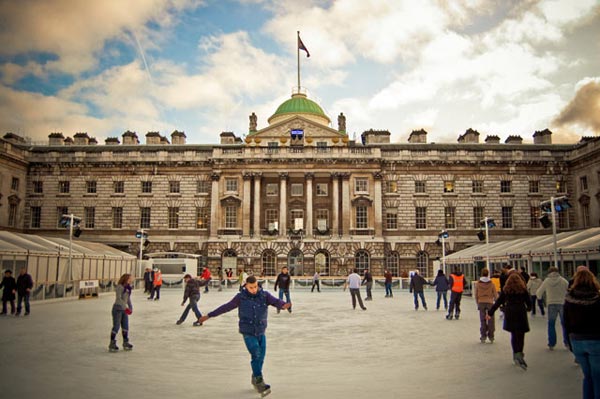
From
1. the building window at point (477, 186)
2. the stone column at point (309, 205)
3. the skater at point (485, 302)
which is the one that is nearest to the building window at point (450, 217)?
the building window at point (477, 186)

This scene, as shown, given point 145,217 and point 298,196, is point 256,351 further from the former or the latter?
point 145,217

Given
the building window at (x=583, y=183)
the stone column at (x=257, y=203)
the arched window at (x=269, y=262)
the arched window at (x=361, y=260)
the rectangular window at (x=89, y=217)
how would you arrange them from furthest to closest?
the rectangular window at (x=89, y=217), the stone column at (x=257, y=203), the arched window at (x=269, y=262), the arched window at (x=361, y=260), the building window at (x=583, y=183)

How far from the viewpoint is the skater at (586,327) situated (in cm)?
597

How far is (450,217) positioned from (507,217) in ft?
18.6

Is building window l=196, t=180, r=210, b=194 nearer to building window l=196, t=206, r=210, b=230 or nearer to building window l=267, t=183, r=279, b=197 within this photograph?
building window l=196, t=206, r=210, b=230

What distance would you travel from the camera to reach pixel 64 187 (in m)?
51.1

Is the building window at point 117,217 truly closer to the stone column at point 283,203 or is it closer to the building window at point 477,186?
the stone column at point 283,203

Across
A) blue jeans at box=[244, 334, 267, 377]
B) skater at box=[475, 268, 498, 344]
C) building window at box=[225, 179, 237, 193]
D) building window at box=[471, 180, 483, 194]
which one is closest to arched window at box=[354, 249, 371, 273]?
building window at box=[471, 180, 483, 194]

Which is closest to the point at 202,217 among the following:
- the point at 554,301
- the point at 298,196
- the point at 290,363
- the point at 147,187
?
the point at 147,187

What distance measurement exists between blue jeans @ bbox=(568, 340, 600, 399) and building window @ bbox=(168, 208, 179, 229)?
153 ft

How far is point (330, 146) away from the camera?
165 feet

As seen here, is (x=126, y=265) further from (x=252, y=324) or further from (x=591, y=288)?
(x=591, y=288)

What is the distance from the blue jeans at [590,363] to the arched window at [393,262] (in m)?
43.3

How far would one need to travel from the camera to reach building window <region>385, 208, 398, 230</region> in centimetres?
4950
